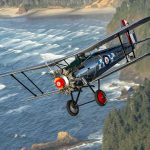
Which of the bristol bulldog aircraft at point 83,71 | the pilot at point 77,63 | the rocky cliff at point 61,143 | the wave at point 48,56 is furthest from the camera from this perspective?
the wave at point 48,56

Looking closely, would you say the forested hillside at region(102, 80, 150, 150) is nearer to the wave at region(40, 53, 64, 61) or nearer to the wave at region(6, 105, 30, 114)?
the wave at region(6, 105, 30, 114)

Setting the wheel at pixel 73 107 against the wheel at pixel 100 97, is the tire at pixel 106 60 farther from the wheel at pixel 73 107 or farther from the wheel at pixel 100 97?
the wheel at pixel 73 107

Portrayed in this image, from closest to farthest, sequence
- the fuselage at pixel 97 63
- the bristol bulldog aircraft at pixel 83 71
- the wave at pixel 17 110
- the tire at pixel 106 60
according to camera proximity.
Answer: the bristol bulldog aircraft at pixel 83 71, the fuselage at pixel 97 63, the tire at pixel 106 60, the wave at pixel 17 110

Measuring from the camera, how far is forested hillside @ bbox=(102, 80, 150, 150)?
119m

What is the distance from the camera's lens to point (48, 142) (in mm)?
124938

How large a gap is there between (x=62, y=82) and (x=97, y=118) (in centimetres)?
8908

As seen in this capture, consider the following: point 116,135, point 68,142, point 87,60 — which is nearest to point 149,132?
point 116,135

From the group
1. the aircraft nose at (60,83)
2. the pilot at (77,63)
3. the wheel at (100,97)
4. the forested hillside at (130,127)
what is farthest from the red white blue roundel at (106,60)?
the forested hillside at (130,127)

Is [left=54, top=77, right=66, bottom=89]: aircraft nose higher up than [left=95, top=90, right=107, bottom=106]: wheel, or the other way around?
[left=54, top=77, right=66, bottom=89]: aircraft nose

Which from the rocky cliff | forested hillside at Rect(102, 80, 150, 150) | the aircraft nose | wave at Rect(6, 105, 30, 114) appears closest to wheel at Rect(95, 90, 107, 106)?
the aircraft nose

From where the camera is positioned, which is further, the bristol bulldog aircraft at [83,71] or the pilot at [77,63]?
the pilot at [77,63]

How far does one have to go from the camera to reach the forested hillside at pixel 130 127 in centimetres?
11944

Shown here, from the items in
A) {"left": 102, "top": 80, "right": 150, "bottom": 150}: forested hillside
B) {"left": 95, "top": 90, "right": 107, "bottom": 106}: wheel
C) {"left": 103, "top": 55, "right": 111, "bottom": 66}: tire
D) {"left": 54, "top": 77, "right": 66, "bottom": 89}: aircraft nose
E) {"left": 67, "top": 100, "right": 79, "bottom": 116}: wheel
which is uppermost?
{"left": 54, "top": 77, "right": 66, "bottom": 89}: aircraft nose

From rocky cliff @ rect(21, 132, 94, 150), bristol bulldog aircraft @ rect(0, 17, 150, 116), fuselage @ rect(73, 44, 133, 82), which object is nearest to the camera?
bristol bulldog aircraft @ rect(0, 17, 150, 116)
